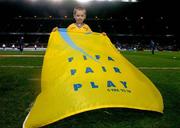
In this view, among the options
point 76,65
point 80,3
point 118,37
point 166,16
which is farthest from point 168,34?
point 76,65

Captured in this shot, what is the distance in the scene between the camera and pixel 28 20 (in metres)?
51.4

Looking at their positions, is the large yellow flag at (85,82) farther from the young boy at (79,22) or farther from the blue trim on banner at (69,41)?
the young boy at (79,22)

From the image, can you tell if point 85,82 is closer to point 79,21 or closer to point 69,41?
point 69,41

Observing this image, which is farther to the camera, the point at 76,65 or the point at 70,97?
the point at 76,65

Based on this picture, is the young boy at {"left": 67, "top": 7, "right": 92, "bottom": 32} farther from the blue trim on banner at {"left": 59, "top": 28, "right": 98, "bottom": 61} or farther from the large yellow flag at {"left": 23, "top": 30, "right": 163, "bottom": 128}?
the large yellow flag at {"left": 23, "top": 30, "right": 163, "bottom": 128}

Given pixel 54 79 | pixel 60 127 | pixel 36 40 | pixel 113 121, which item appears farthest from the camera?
pixel 36 40

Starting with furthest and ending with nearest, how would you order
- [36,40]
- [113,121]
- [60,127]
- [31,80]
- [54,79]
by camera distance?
[36,40]
[31,80]
[54,79]
[113,121]
[60,127]

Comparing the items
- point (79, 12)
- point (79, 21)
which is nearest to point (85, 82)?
point (79, 12)

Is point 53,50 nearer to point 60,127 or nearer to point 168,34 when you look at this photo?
point 60,127

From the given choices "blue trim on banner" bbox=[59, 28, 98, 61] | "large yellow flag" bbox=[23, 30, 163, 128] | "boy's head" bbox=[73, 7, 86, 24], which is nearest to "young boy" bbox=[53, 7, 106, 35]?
"boy's head" bbox=[73, 7, 86, 24]

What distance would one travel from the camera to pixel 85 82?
4.75m

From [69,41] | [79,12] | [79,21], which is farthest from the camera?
[79,21]

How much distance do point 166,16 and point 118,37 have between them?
7.90 metres

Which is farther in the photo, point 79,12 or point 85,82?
point 79,12
